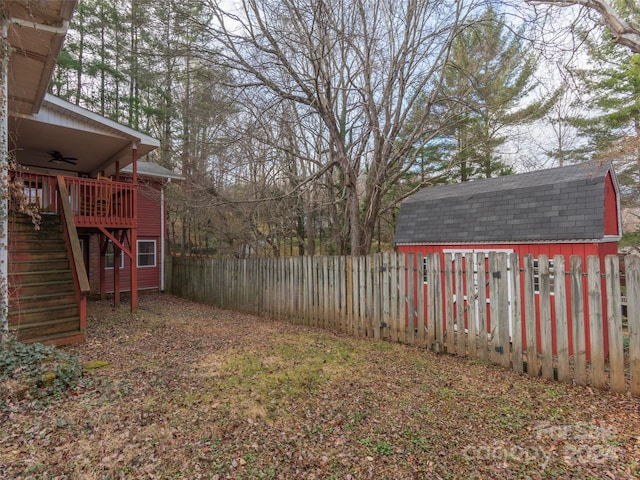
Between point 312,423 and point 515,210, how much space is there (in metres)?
7.24

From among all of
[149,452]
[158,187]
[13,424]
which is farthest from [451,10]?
[158,187]

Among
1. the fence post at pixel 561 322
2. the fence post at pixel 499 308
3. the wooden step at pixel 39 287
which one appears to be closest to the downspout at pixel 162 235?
the wooden step at pixel 39 287

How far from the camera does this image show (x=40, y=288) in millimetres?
5570

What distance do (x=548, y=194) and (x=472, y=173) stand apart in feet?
32.5

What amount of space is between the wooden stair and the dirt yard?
2.36 feet

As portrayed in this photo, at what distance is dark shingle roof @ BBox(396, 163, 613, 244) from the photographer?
676 centimetres

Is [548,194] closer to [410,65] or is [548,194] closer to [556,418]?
[410,65]

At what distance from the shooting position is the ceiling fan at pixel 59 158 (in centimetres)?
920

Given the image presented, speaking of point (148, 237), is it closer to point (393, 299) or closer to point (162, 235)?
point (162, 235)

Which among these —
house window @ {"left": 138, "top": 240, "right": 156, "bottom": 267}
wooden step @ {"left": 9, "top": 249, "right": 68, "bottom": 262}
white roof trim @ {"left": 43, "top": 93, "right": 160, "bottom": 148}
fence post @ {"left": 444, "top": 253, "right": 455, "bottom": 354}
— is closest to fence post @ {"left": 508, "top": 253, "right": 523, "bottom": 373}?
fence post @ {"left": 444, "top": 253, "right": 455, "bottom": 354}

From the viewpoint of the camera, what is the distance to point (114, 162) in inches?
396

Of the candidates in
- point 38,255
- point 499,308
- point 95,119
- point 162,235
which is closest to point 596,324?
point 499,308

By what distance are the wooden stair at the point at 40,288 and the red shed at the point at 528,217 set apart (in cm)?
813

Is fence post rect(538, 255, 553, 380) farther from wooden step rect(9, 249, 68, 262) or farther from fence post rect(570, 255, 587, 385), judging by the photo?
wooden step rect(9, 249, 68, 262)
